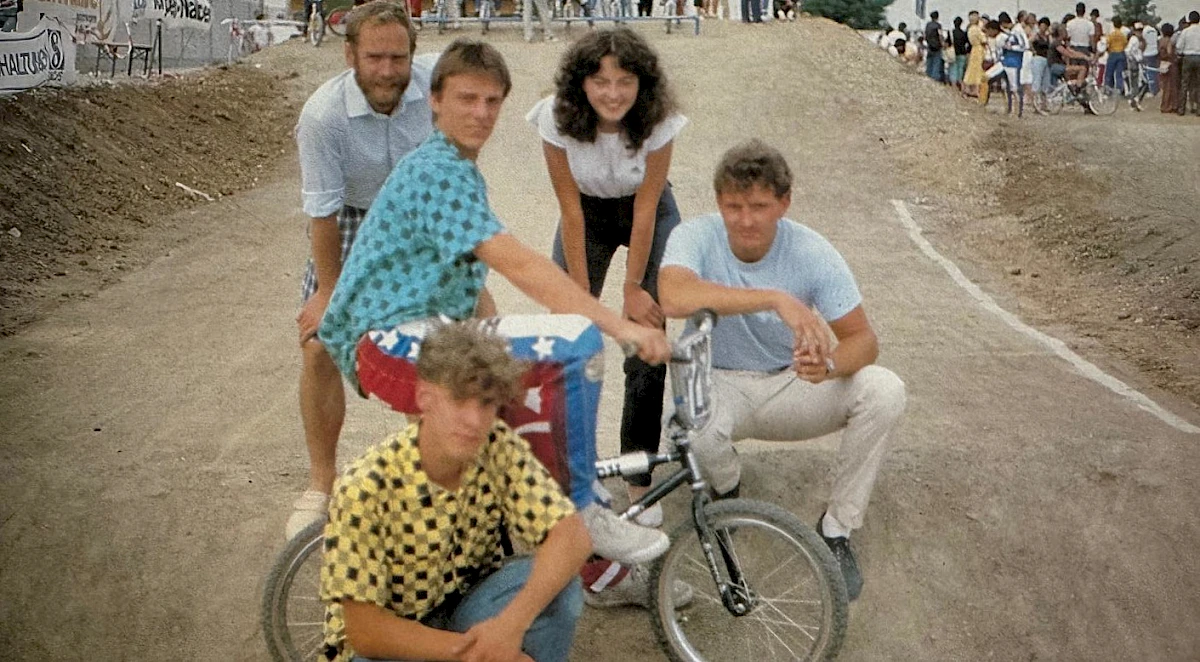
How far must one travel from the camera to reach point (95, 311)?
821 centimetres

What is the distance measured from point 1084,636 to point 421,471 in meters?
2.68

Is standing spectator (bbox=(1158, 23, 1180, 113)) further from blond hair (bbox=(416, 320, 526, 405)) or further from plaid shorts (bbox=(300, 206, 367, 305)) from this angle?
blond hair (bbox=(416, 320, 526, 405))

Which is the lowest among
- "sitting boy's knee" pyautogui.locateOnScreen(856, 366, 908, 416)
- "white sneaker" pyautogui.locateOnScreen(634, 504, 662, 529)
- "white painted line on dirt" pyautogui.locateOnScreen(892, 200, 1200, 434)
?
"white painted line on dirt" pyautogui.locateOnScreen(892, 200, 1200, 434)

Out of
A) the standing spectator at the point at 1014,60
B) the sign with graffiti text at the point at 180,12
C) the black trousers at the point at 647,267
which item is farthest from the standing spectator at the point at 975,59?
the black trousers at the point at 647,267

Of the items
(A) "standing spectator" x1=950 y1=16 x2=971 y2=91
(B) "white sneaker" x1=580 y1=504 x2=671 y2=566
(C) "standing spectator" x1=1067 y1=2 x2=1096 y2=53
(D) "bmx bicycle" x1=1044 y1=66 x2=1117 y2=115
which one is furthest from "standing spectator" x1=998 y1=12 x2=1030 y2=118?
(B) "white sneaker" x1=580 y1=504 x2=671 y2=566

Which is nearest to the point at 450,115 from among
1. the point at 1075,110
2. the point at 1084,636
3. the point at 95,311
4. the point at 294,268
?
the point at 1084,636

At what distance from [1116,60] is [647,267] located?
69.1 feet

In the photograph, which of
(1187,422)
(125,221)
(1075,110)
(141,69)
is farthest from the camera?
(1075,110)

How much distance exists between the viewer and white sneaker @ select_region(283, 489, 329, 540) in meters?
4.34

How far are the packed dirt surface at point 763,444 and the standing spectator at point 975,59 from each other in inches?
314

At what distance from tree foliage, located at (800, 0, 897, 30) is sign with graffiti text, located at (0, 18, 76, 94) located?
31.8m

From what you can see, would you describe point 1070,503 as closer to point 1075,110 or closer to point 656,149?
point 656,149

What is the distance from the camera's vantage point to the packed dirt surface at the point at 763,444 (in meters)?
4.45

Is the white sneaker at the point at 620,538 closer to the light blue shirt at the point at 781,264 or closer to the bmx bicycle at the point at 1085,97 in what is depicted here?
the light blue shirt at the point at 781,264
